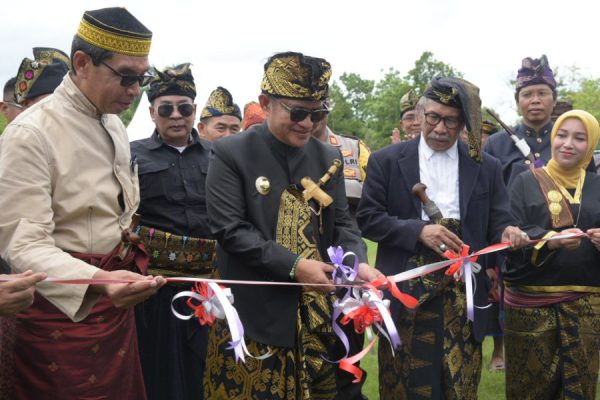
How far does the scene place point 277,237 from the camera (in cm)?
414

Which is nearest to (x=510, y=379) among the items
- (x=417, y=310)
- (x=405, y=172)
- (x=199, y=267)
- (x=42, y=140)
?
(x=417, y=310)

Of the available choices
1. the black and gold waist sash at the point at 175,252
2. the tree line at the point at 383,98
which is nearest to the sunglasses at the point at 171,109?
the black and gold waist sash at the point at 175,252

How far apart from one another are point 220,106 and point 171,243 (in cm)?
249

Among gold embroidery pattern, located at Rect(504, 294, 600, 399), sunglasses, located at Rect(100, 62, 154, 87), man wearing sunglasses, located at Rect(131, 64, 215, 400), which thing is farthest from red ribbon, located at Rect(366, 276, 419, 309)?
gold embroidery pattern, located at Rect(504, 294, 600, 399)

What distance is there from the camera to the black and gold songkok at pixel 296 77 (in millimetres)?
4148

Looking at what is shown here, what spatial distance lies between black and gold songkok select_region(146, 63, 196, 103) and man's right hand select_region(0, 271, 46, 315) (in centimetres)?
274

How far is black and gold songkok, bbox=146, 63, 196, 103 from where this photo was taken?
5.61 meters

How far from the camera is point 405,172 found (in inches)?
202

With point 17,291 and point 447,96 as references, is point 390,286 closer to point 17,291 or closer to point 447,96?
point 447,96

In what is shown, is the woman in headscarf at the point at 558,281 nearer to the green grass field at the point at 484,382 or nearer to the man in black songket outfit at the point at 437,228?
the man in black songket outfit at the point at 437,228

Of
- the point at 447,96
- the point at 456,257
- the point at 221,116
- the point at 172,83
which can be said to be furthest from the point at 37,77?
the point at 456,257

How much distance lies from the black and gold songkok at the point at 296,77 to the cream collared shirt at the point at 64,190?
89 centimetres

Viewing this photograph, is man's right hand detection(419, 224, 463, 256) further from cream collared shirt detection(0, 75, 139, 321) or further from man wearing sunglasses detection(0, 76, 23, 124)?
man wearing sunglasses detection(0, 76, 23, 124)

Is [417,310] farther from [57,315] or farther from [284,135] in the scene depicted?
[57,315]
